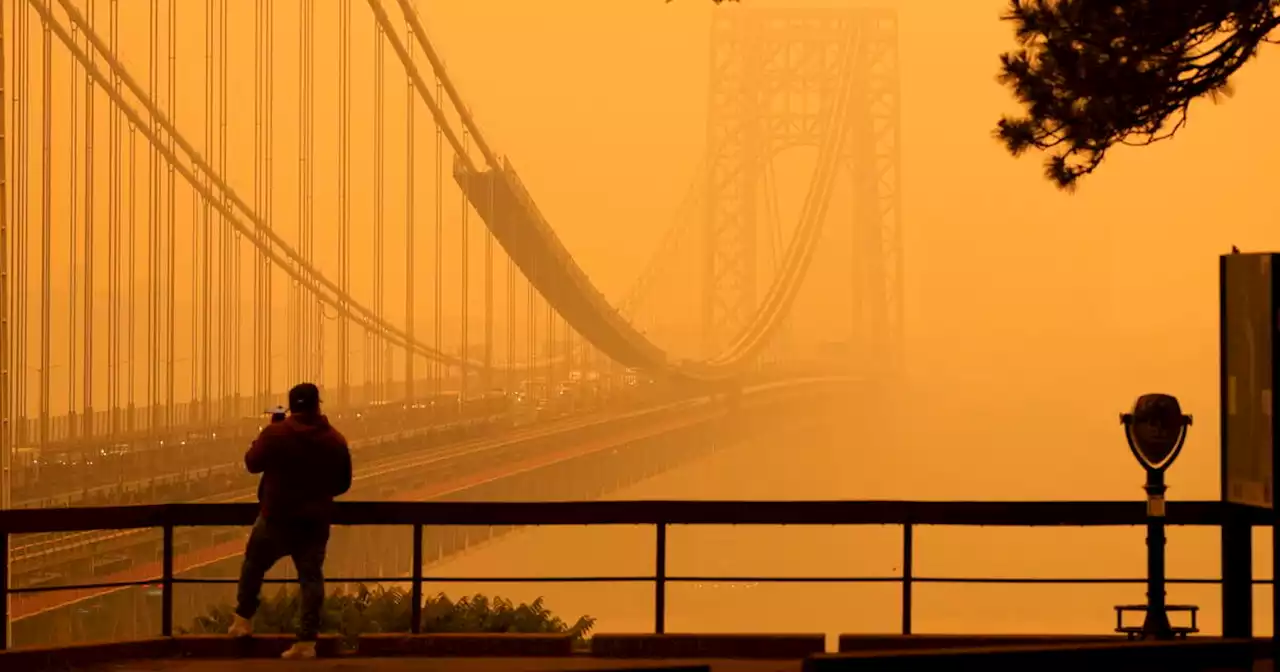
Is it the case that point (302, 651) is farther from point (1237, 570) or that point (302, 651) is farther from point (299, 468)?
point (1237, 570)

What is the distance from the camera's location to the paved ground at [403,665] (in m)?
7.02

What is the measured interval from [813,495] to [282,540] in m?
55.5

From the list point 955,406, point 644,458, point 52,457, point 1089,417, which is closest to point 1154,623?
point 52,457

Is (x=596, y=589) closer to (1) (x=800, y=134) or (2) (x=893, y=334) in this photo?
(2) (x=893, y=334)

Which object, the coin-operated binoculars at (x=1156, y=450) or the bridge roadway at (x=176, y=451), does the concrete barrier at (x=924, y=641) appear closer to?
the coin-operated binoculars at (x=1156, y=450)

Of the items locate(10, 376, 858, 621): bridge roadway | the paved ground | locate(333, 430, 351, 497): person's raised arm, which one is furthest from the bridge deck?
locate(10, 376, 858, 621): bridge roadway

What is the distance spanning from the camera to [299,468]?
7.29 metres

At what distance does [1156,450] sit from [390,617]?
375 cm

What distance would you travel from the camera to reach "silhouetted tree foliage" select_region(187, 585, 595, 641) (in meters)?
8.70

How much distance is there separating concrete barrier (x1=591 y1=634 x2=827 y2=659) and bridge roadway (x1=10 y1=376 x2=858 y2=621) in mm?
5857

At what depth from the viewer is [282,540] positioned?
24.2 ft

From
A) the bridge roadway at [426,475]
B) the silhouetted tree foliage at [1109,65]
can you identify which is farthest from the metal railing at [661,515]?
the bridge roadway at [426,475]

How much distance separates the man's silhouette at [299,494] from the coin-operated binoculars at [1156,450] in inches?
113

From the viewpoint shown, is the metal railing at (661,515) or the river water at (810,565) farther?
the river water at (810,565)
